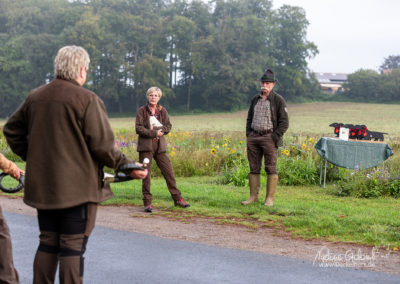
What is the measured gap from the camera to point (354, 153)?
1152cm

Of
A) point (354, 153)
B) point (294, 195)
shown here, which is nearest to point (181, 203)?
point (294, 195)

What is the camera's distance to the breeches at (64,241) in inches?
141

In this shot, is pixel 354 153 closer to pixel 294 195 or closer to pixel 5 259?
pixel 294 195

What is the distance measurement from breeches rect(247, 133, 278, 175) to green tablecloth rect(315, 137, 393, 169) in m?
2.89

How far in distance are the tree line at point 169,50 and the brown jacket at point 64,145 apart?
231 feet

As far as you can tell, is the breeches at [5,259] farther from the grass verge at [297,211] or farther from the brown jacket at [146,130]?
the brown jacket at [146,130]

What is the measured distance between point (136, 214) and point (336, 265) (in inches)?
154

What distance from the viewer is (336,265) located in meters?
5.55

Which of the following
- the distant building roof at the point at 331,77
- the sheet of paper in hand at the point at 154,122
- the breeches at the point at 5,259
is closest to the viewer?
the breeches at the point at 5,259

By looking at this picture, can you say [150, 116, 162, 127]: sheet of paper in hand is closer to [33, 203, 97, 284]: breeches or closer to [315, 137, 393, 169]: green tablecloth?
[315, 137, 393, 169]: green tablecloth

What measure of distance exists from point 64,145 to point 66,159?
0.09 m

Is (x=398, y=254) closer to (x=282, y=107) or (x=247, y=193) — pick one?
(x=282, y=107)

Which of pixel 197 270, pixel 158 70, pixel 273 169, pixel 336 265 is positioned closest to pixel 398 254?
pixel 336 265

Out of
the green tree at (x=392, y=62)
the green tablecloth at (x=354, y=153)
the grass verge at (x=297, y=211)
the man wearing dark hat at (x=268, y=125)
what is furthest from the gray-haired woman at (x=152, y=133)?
the green tree at (x=392, y=62)
